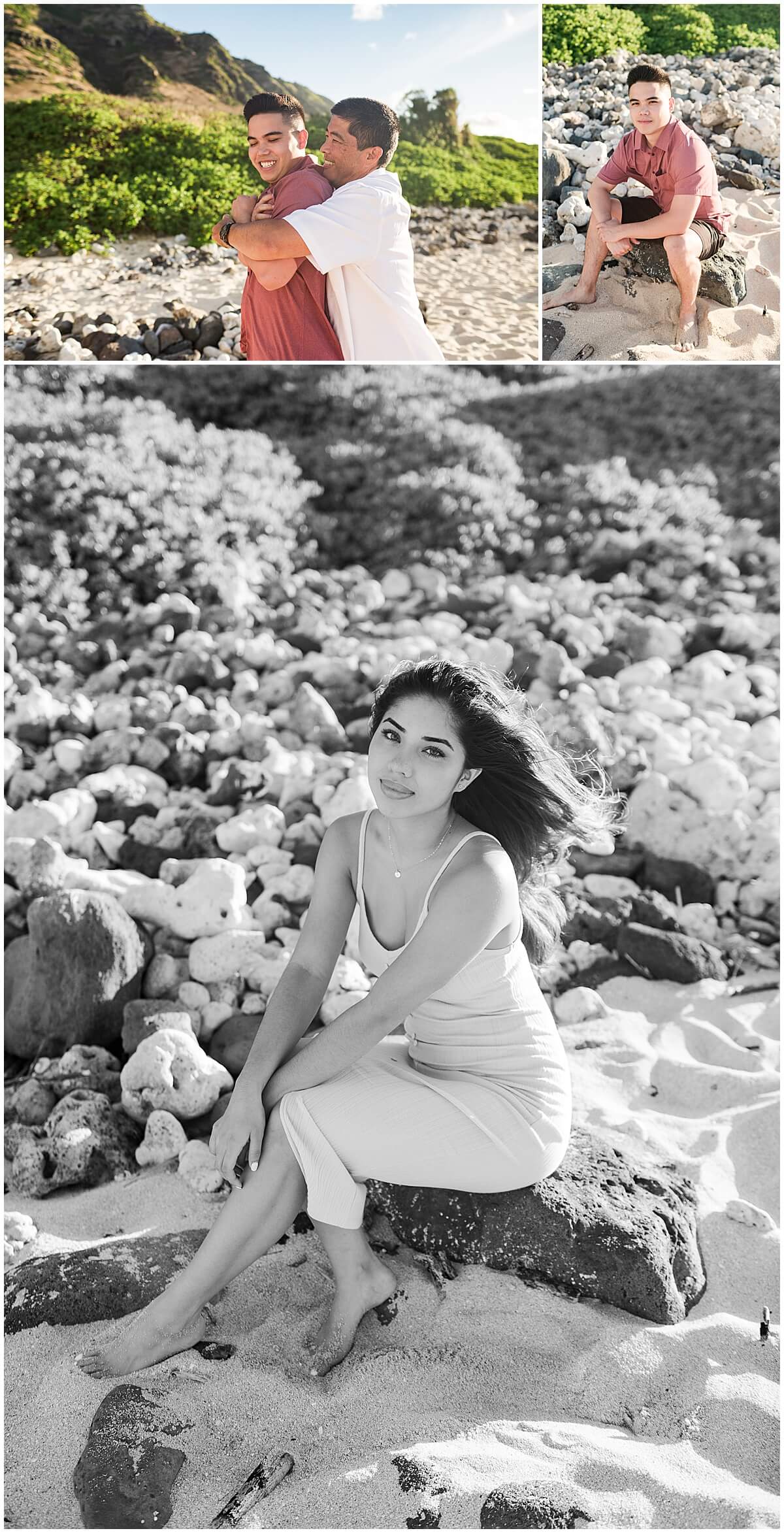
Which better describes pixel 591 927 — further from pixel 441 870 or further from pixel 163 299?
pixel 163 299

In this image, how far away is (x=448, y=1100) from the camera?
1920mm

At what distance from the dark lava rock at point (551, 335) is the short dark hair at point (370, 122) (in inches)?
29.9

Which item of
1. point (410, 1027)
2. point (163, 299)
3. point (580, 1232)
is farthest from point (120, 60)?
point (580, 1232)

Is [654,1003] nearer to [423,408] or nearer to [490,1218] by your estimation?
[490,1218]

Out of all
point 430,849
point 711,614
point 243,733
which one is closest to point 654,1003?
point 430,849

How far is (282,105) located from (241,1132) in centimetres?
289

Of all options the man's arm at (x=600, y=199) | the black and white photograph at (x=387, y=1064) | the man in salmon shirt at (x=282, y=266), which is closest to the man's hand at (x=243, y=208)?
the man in salmon shirt at (x=282, y=266)

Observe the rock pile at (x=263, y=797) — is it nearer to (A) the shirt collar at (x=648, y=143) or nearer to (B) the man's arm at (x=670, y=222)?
(B) the man's arm at (x=670, y=222)

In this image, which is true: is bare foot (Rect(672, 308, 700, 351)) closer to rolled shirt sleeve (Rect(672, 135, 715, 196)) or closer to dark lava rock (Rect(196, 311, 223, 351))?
rolled shirt sleeve (Rect(672, 135, 715, 196))

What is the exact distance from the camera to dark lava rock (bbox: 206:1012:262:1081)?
271 centimetres

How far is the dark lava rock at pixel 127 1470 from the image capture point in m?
1.63

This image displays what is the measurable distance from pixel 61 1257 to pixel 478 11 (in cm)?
356

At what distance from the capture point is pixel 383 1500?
1641mm

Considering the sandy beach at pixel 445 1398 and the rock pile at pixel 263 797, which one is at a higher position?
the rock pile at pixel 263 797
